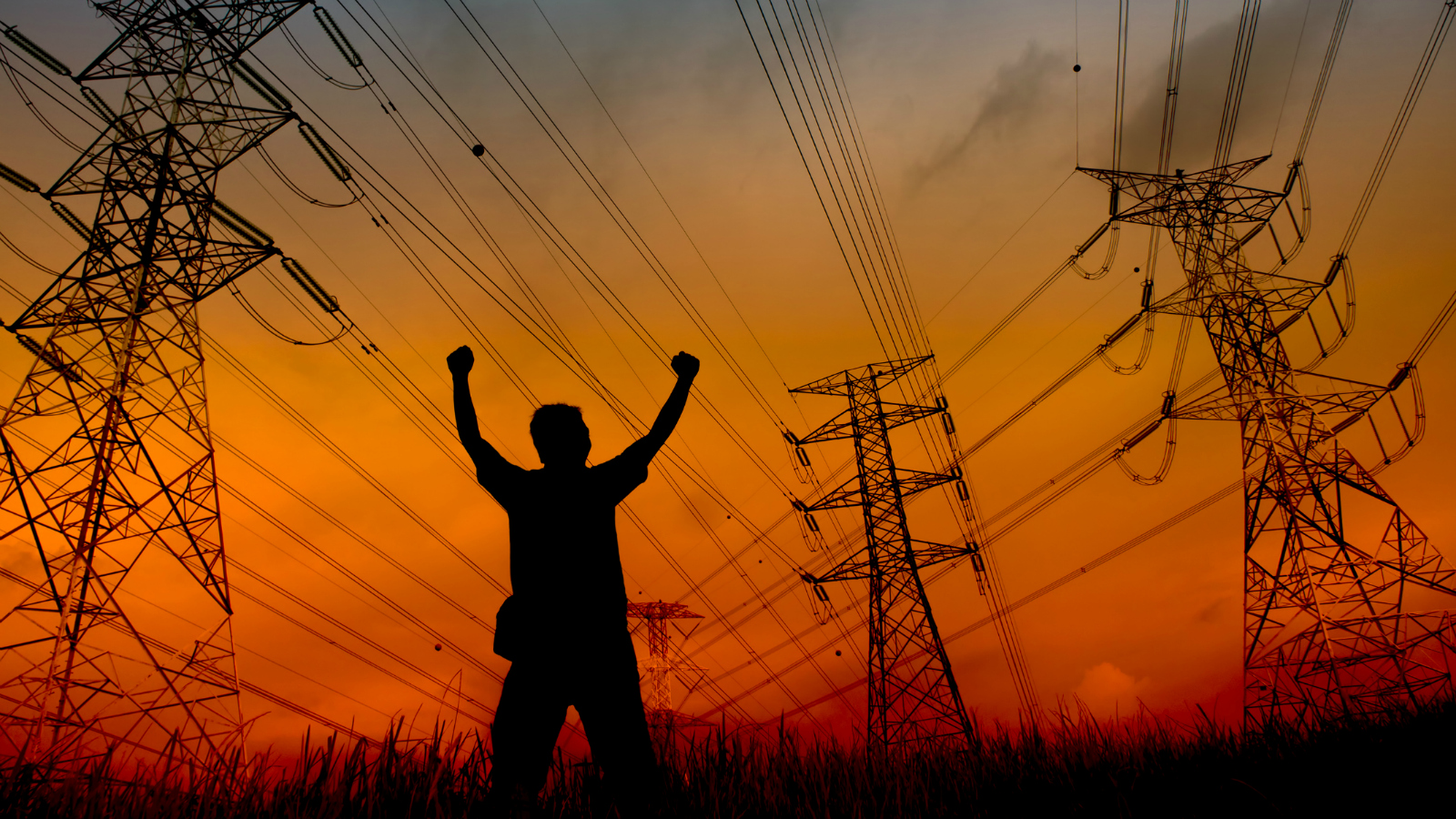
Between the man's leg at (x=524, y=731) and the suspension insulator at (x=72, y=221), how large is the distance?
51.3 feet

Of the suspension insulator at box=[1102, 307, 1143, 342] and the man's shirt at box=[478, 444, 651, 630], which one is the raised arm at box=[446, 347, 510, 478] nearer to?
the man's shirt at box=[478, 444, 651, 630]

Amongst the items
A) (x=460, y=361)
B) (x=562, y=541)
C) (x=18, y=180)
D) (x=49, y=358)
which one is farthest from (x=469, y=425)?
(x=18, y=180)

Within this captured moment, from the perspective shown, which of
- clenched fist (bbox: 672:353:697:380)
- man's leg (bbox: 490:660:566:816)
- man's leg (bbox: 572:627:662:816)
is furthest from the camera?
clenched fist (bbox: 672:353:697:380)

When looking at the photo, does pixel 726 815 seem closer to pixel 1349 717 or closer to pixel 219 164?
pixel 1349 717

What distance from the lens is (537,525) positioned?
251cm

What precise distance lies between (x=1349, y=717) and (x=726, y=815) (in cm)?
346

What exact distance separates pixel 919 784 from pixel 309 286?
13.4 m

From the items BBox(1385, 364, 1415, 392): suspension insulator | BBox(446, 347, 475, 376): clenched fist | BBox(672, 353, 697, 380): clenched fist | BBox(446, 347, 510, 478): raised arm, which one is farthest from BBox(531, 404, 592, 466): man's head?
BBox(1385, 364, 1415, 392): suspension insulator

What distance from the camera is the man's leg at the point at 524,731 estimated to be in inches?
87.3

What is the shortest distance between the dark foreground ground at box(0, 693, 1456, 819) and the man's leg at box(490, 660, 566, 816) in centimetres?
19

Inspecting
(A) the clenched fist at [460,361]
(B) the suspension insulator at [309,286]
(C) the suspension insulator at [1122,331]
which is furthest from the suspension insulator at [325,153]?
(C) the suspension insulator at [1122,331]

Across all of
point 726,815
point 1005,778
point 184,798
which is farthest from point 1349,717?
point 184,798

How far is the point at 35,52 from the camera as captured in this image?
1312cm

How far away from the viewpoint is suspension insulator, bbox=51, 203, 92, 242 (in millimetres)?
12578
